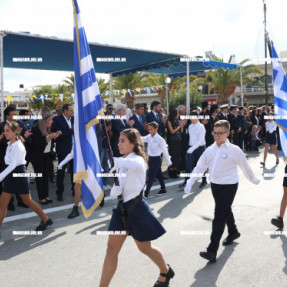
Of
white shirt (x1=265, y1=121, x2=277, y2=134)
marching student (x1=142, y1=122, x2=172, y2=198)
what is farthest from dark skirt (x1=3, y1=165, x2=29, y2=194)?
white shirt (x1=265, y1=121, x2=277, y2=134)

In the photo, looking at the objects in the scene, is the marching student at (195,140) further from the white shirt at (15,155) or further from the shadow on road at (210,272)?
the white shirt at (15,155)

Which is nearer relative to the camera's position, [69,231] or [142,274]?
[142,274]

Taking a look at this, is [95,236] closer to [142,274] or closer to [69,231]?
[69,231]

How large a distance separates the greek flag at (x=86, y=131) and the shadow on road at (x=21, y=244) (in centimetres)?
174

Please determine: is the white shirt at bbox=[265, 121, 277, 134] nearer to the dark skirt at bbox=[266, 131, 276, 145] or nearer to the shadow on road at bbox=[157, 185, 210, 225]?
the dark skirt at bbox=[266, 131, 276, 145]

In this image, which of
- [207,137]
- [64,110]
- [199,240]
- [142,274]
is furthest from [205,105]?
[142,274]

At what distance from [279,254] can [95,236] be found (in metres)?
2.53

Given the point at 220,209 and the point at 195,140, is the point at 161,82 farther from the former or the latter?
the point at 220,209

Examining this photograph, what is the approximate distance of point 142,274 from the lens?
3.94 meters

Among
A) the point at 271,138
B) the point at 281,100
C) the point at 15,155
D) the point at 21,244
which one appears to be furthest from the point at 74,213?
the point at 271,138

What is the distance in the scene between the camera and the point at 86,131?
3.62 meters

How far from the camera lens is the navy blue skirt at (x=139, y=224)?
10.9ft

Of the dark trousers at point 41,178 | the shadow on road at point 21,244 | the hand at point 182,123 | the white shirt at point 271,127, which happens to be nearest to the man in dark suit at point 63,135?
the dark trousers at point 41,178

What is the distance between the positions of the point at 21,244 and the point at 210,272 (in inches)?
105
